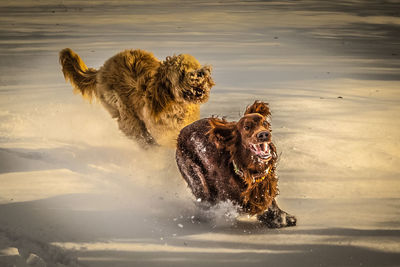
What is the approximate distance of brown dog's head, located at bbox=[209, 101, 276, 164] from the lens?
9.73ft

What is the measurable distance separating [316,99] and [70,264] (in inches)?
157

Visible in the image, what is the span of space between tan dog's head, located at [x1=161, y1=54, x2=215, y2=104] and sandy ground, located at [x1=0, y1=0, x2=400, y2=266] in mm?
701

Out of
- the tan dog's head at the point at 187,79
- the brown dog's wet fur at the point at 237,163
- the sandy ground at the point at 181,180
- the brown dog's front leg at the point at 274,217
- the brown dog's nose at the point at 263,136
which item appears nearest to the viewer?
the brown dog's nose at the point at 263,136

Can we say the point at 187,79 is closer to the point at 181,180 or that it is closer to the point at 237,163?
the point at 181,180

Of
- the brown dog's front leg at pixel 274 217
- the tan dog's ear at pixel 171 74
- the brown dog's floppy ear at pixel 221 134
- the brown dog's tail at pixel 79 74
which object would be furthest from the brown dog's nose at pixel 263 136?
the brown dog's tail at pixel 79 74

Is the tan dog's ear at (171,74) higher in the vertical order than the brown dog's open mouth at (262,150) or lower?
higher

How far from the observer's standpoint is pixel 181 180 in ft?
13.5

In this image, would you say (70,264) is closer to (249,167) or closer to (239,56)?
(249,167)

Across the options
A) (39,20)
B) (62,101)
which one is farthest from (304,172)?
(39,20)

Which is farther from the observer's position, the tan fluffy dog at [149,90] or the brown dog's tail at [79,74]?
the brown dog's tail at [79,74]

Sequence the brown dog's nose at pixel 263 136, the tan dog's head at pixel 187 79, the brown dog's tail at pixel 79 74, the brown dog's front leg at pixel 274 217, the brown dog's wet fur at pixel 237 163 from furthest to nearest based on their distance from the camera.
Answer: the brown dog's tail at pixel 79 74 → the tan dog's head at pixel 187 79 → the brown dog's front leg at pixel 274 217 → the brown dog's wet fur at pixel 237 163 → the brown dog's nose at pixel 263 136

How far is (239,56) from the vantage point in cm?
809

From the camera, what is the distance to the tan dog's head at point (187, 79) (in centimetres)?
401

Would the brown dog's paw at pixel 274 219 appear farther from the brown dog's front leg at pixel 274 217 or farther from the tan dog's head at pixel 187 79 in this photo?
the tan dog's head at pixel 187 79
